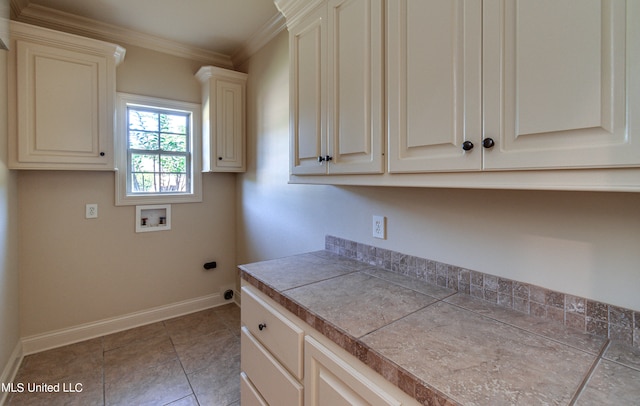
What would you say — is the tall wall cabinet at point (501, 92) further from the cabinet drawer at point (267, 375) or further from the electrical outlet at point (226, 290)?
the electrical outlet at point (226, 290)

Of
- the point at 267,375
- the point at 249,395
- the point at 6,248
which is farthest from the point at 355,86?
the point at 6,248

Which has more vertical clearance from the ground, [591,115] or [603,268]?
[591,115]

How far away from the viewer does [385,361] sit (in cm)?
75

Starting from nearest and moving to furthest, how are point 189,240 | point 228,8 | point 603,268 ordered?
point 603,268
point 228,8
point 189,240

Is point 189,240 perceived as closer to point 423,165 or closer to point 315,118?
point 315,118

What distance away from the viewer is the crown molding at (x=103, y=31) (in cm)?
219

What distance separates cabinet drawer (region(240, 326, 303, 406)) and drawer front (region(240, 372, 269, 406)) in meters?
0.03

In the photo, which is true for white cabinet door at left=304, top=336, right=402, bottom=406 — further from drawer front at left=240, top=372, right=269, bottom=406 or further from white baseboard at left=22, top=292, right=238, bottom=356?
white baseboard at left=22, top=292, right=238, bottom=356

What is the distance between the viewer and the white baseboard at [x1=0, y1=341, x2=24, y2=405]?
178 centimetres

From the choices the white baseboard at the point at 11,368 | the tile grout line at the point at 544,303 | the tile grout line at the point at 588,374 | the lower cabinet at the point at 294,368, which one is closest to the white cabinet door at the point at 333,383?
the lower cabinet at the point at 294,368

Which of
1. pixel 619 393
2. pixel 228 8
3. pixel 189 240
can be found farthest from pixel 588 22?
pixel 189 240

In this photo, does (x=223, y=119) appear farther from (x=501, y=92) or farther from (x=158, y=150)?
(x=501, y=92)

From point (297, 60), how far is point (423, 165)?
0.97 meters

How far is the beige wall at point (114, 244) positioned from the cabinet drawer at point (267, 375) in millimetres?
1777
